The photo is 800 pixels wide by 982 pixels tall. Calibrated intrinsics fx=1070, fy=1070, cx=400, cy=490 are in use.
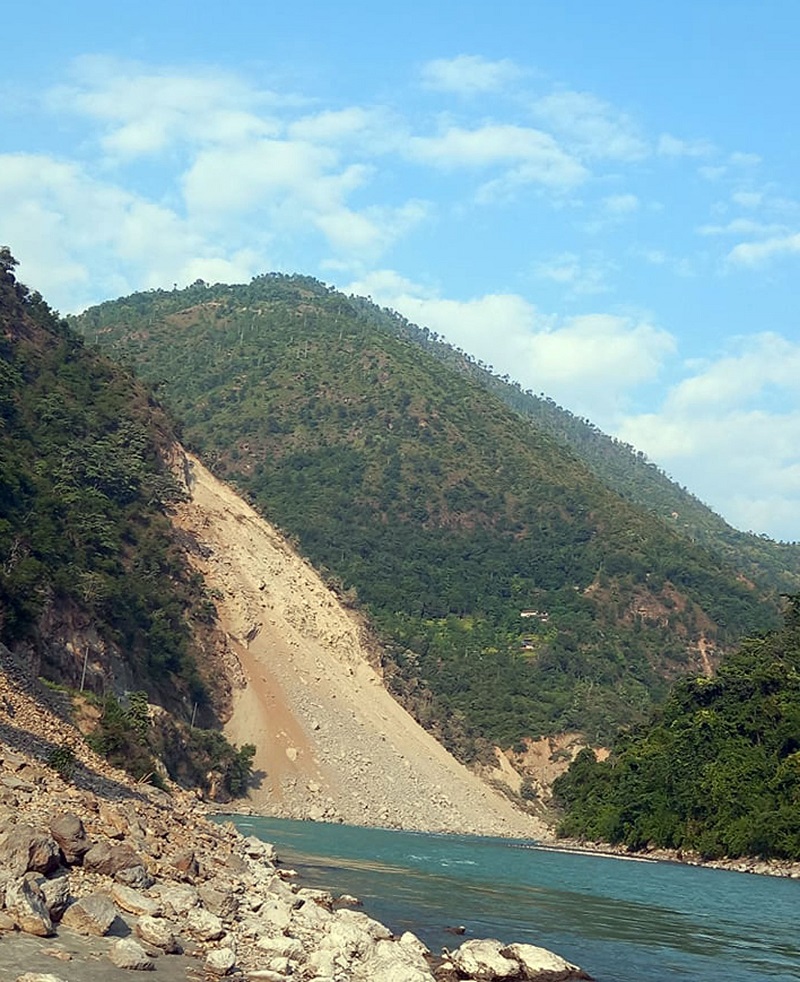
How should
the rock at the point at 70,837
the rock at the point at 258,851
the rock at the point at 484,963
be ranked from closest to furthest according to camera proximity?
the rock at the point at 70,837
the rock at the point at 484,963
the rock at the point at 258,851

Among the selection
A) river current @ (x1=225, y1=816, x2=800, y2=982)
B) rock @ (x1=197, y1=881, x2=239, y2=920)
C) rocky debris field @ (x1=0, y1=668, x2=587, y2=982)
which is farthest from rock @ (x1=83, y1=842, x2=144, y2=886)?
river current @ (x1=225, y1=816, x2=800, y2=982)

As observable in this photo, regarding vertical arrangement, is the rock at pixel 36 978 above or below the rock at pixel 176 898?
above

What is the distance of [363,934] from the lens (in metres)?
19.0

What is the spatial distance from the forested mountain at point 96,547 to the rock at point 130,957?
2948 centimetres

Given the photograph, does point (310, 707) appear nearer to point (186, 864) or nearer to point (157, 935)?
point (186, 864)

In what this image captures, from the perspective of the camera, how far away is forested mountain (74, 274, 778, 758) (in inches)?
4272

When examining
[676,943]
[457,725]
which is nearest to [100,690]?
[676,943]

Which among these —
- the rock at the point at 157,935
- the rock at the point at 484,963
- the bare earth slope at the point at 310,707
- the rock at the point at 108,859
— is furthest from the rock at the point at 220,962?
the bare earth slope at the point at 310,707

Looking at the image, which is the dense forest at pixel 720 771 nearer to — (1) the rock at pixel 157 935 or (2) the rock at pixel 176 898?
(2) the rock at pixel 176 898

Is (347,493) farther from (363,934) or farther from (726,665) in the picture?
(363,934)

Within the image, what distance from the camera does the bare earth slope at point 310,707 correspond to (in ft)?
235

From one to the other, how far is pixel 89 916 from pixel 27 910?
101 cm

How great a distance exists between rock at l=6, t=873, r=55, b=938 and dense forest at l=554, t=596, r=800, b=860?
48300 mm

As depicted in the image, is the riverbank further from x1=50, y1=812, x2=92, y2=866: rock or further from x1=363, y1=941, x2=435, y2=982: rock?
x1=50, y1=812, x2=92, y2=866: rock
